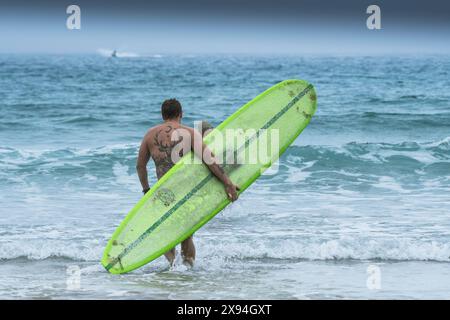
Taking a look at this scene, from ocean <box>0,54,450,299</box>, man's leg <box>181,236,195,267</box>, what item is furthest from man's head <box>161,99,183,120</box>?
ocean <box>0,54,450,299</box>

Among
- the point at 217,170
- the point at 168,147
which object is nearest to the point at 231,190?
the point at 217,170

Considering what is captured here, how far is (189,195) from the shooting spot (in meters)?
5.71

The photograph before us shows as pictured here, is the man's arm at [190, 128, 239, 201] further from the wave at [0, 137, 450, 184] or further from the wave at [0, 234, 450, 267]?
the wave at [0, 137, 450, 184]

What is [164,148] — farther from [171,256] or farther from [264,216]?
[264,216]

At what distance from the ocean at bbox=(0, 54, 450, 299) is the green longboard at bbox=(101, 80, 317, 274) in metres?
0.22

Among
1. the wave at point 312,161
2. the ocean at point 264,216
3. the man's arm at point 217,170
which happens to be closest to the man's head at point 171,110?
the man's arm at point 217,170

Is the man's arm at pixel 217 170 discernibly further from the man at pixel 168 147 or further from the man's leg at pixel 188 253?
the man's leg at pixel 188 253

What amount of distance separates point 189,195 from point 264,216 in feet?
8.72

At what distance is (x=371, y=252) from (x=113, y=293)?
2488 mm

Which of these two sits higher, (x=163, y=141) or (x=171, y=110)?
(x=171, y=110)

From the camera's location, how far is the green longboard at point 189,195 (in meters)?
5.50

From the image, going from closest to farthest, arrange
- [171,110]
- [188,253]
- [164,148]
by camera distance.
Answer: [171,110] → [164,148] → [188,253]

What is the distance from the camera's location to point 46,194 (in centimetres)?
961

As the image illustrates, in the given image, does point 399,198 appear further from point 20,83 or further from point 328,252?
point 20,83
